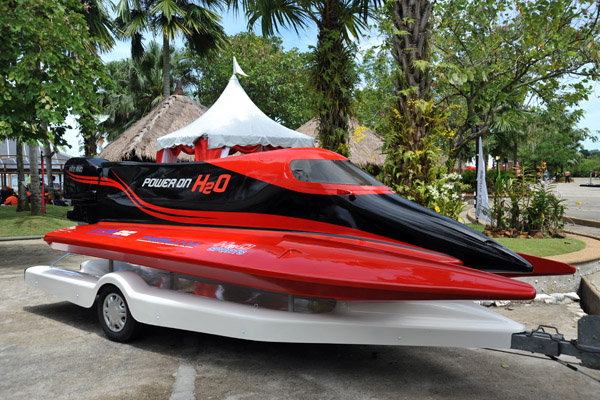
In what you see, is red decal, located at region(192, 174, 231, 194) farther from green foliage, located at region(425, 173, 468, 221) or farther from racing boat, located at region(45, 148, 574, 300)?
green foliage, located at region(425, 173, 468, 221)

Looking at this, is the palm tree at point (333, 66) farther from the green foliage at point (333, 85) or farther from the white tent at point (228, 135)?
the white tent at point (228, 135)

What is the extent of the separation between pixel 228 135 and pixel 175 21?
37.4 ft

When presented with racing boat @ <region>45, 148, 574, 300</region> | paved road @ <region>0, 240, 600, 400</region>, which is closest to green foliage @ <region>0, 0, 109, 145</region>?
racing boat @ <region>45, 148, 574, 300</region>

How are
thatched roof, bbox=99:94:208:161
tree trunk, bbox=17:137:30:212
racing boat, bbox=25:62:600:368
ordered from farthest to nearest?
tree trunk, bbox=17:137:30:212 → thatched roof, bbox=99:94:208:161 → racing boat, bbox=25:62:600:368

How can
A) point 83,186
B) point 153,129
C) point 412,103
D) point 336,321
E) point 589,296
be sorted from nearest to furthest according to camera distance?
point 336,321
point 589,296
point 83,186
point 412,103
point 153,129

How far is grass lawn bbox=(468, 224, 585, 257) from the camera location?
7.47 meters

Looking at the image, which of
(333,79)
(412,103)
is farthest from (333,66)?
(412,103)

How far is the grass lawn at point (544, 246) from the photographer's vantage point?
7.47 m

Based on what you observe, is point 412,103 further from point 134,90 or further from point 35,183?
point 134,90

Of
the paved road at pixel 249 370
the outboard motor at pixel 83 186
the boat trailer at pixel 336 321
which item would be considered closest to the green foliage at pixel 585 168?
the paved road at pixel 249 370

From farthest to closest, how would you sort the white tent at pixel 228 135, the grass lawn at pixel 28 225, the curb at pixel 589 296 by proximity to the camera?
the grass lawn at pixel 28 225, the white tent at pixel 228 135, the curb at pixel 589 296

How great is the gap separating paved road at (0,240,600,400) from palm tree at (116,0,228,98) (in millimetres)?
17055

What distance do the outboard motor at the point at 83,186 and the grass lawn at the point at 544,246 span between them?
613 centimetres

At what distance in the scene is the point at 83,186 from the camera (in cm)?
624
